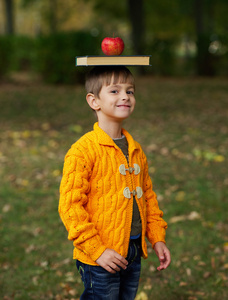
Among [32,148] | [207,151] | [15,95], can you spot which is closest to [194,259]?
[207,151]

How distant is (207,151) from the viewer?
761 centimetres

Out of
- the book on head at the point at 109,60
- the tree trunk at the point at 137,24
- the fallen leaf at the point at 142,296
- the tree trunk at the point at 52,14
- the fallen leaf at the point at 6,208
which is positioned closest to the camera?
the book on head at the point at 109,60

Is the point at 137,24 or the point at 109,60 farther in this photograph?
the point at 137,24

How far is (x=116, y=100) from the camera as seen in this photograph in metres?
2.14

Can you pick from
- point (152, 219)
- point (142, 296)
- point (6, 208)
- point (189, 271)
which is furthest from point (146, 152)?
point (152, 219)

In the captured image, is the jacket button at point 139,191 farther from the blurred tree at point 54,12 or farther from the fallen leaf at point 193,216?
the blurred tree at point 54,12

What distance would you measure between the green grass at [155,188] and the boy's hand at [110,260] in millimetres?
1694

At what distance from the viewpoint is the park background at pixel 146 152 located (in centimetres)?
398

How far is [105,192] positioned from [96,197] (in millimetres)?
55

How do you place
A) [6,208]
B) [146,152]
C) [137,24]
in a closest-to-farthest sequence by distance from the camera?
[6,208] < [146,152] < [137,24]

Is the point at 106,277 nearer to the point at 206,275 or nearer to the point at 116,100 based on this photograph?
the point at 116,100

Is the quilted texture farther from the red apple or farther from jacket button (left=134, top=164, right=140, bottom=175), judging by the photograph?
the red apple

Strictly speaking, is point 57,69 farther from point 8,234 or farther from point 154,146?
point 8,234

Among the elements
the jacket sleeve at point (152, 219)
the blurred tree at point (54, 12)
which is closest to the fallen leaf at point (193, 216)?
the jacket sleeve at point (152, 219)
